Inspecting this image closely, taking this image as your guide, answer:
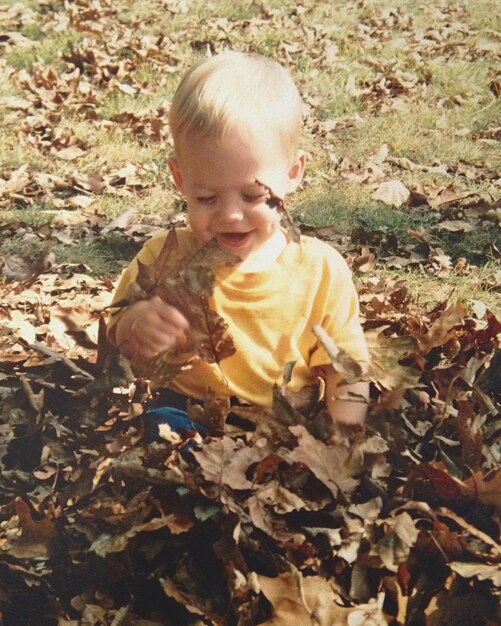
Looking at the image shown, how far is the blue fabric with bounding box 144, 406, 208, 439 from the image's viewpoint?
7.59 feet

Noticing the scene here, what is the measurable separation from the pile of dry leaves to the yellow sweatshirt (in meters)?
0.21

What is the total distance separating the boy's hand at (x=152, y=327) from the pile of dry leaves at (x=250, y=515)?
7 cm

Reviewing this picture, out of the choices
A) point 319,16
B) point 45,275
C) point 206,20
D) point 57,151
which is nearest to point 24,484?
point 45,275

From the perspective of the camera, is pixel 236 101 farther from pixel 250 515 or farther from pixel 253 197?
pixel 250 515

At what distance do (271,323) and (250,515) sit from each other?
0.81 metres

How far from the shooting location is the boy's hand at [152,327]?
2.07 m

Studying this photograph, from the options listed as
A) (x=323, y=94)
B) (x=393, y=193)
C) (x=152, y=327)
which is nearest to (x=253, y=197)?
(x=152, y=327)

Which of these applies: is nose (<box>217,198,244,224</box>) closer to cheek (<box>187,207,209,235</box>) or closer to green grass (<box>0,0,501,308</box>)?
cheek (<box>187,207,209,235</box>)

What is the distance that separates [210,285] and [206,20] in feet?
22.0

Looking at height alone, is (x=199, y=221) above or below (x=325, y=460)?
above

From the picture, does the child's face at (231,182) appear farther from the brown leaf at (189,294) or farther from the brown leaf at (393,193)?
the brown leaf at (393,193)

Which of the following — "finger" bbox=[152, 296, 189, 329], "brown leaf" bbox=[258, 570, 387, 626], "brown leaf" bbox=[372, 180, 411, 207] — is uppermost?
"finger" bbox=[152, 296, 189, 329]

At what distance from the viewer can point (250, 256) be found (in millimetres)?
2455

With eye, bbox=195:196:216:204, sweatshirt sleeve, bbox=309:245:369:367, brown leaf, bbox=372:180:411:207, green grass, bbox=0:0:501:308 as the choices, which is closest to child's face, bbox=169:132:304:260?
eye, bbox=195:196:216:204
